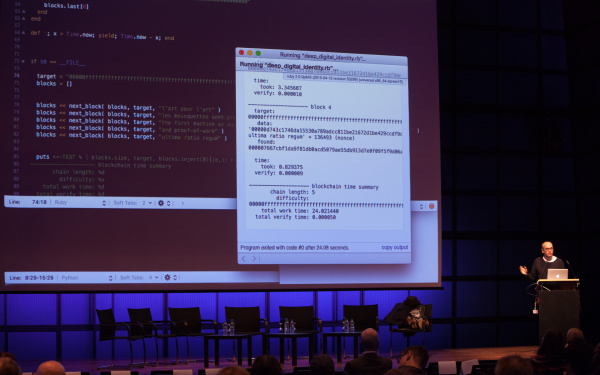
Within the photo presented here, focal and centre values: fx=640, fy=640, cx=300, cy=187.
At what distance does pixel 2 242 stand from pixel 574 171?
7849mm

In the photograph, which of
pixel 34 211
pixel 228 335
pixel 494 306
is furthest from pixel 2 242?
pixel 494 306

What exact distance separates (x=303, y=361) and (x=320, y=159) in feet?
8.20

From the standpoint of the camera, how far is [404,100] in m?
7.38

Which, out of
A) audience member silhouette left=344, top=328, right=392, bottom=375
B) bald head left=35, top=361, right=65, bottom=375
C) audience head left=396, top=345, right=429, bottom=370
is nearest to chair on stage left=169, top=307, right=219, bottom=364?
audience member silhouette left=344, top=328, right=392, bottom=375

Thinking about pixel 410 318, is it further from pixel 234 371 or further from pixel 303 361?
pixel 234 371

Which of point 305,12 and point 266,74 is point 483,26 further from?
point 266,74

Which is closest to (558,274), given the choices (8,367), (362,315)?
(362,315)

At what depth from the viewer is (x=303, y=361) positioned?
25.3ft

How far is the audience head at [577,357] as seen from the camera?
4.59 m

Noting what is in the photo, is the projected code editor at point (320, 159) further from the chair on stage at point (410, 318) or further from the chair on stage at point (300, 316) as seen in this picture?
the chair on stage at point (300, 316)

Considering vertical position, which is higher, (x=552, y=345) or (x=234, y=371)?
(x=234, y=371)

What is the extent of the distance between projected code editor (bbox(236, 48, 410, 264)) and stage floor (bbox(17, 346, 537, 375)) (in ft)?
4.56

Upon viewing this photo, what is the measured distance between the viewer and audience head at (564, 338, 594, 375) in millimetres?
4594

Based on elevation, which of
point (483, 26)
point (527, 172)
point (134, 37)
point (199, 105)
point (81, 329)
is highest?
point (483, 26)
